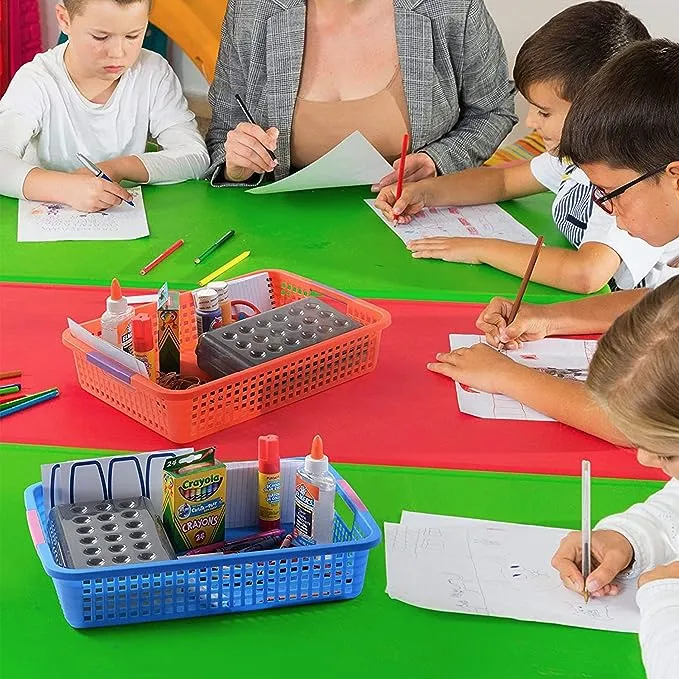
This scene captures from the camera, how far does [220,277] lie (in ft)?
5.99

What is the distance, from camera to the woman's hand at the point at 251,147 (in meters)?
2.17

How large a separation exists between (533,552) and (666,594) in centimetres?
21

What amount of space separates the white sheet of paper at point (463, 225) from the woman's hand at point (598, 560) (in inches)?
36.8

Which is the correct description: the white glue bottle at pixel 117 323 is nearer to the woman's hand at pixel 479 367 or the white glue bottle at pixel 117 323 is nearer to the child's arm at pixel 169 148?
the woman's hand at pixel 479 367

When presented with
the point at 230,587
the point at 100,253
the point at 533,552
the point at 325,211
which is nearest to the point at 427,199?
the point at 325,211

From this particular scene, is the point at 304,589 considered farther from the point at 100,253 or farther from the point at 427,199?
the point at 427,199

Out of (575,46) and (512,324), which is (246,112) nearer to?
(575,46)

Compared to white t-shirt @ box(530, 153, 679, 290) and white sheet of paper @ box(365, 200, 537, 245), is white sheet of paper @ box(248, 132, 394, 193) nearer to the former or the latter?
white sheet of paper @ box(365, 200, 537, 245)

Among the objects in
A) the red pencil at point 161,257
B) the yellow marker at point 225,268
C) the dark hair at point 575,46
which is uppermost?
the dark hair at point 575,46

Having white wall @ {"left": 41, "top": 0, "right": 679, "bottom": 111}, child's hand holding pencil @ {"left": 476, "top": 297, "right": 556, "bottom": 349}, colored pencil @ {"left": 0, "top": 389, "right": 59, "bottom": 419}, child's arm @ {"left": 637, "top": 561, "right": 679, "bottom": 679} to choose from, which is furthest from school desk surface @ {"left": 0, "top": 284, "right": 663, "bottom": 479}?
white wall @ {"left": 41, "top": 0, "right": 679, "bottom": 111}

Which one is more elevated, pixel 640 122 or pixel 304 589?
pixel 640 122

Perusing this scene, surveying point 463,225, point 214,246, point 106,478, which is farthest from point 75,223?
point 106,478

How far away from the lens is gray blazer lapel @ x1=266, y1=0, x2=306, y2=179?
2326 millimetres

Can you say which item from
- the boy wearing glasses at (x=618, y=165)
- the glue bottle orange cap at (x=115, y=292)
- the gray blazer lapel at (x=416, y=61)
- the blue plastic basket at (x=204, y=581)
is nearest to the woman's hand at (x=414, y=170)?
the gray blazer lapel at (x=416, y=61)
